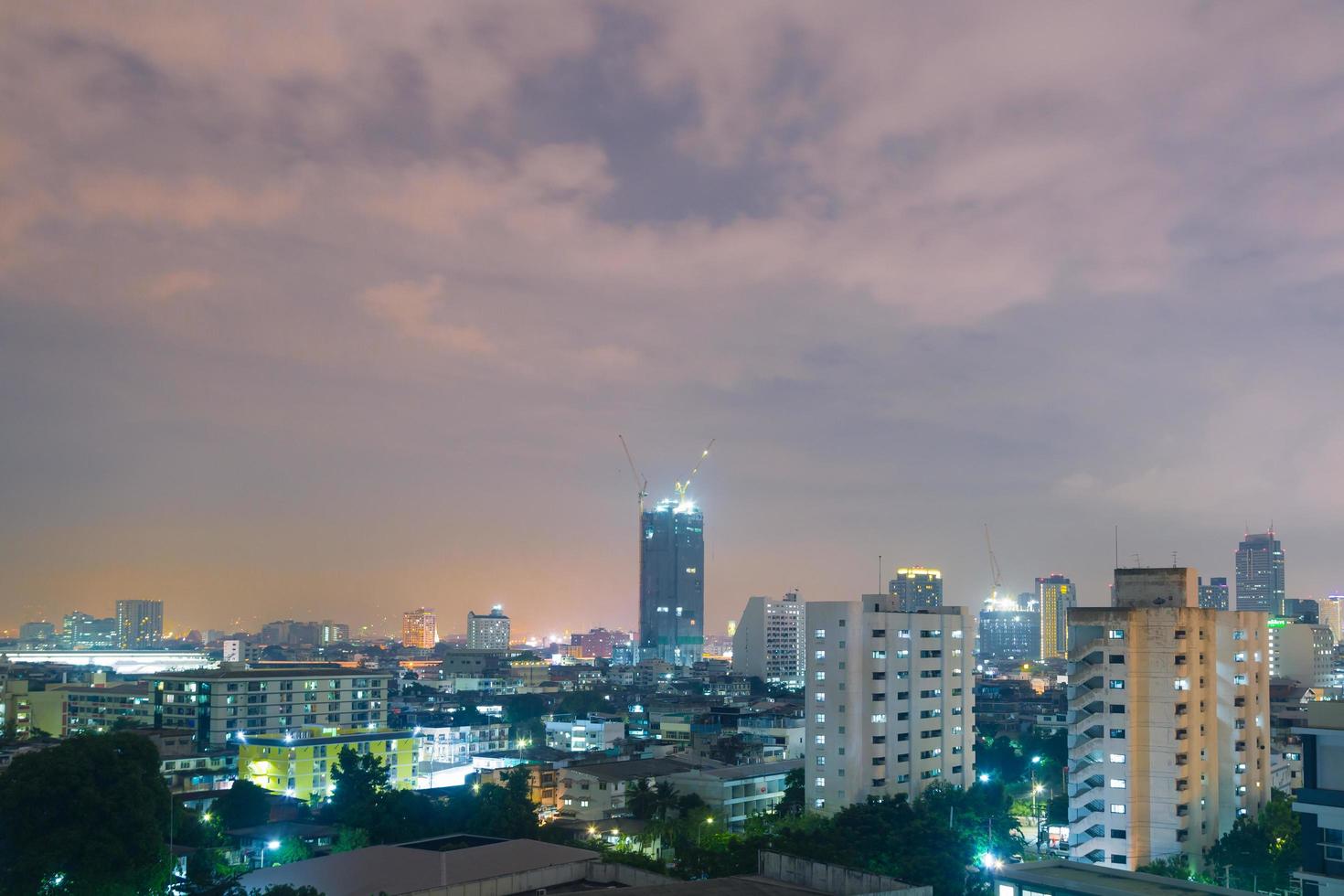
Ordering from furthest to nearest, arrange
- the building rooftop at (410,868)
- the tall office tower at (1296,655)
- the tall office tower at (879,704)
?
the tall office tower at (1296,655) < the tall office tower at (879,704) < the building rooftop at (410,868)

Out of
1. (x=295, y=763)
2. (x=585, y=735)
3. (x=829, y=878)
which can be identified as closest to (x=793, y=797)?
(x=295, y=763)

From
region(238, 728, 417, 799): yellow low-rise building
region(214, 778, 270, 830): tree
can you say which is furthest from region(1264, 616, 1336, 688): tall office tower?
region(214, 778, 270, 830): tree

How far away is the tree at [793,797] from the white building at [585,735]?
2982 centimetres

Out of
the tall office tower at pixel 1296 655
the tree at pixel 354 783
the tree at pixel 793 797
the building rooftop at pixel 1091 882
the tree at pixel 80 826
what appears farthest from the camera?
the tall office tower at pixel 1296 655

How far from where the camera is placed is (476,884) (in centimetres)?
2730

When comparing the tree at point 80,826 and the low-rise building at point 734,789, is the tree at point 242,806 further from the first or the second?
the low-rise building at point 734,789

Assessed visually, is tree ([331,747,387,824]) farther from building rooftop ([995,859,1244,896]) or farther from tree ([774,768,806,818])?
building rooftop ([995,859,1244,896])

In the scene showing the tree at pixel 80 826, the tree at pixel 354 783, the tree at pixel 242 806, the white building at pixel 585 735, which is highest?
the tree at pixel 80 826

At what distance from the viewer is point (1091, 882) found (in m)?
25.1

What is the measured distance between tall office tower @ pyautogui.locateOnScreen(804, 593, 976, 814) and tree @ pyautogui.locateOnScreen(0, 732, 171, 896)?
31.2 metres

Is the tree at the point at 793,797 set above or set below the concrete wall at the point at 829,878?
below

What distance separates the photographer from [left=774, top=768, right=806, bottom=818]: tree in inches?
2296

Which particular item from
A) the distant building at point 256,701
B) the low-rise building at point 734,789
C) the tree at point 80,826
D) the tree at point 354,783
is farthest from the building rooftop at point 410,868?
the distant building at point 256,701

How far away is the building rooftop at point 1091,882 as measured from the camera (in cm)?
2436
